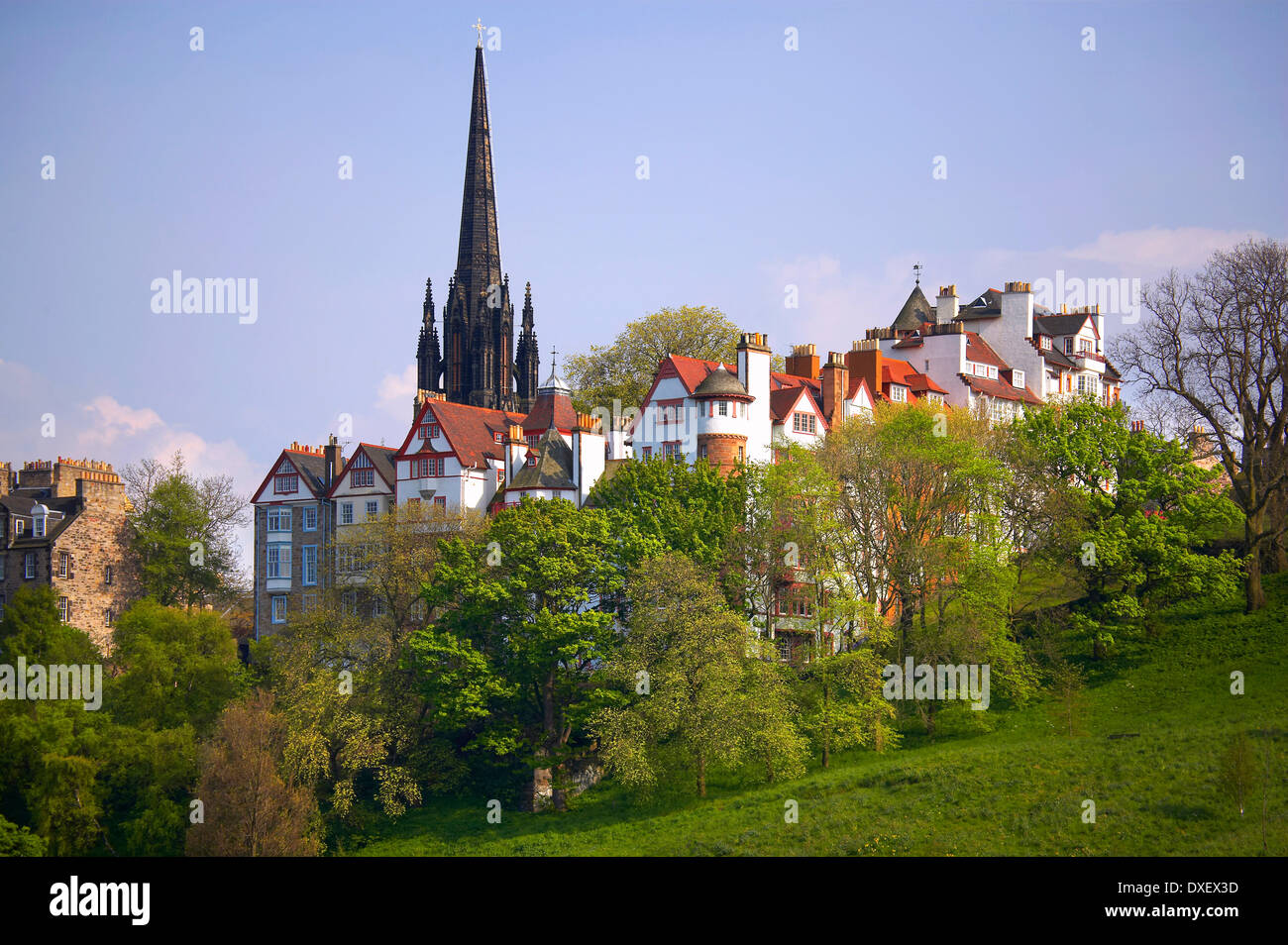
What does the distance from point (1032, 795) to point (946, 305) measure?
5155cm

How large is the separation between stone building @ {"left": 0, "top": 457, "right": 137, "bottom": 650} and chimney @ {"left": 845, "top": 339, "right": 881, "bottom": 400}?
4399cm

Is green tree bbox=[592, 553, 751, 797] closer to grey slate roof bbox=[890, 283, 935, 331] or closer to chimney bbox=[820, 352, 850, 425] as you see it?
chimney bbox=[820, 352, 850, 425]

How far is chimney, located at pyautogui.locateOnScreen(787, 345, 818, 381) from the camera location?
78938 mm

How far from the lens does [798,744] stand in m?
56.7

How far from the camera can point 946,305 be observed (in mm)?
96125

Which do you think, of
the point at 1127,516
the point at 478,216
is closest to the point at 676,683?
the point at 1127,516

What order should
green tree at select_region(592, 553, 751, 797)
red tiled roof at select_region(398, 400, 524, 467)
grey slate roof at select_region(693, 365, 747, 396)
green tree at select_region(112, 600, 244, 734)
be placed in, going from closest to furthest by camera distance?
green tree at select_region(592, 553, 751, 797) → green tree at select_region(112, 600, 244, 734) → grey slate roof at select_region(693, 365, 747, 396) → red tiled roof at select_region(398, 400, 524, 467)

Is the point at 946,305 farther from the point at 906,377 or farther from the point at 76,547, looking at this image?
the point at 76,547

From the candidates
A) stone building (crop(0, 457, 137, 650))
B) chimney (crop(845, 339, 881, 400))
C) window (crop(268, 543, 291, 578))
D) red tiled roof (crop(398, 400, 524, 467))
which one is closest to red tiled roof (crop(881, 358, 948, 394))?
chimney (crop(845, 339, 881, 400))

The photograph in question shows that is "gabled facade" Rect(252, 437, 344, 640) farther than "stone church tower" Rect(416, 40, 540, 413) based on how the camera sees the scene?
No

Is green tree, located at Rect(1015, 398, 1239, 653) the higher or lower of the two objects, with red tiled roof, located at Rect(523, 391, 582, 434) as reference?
lower

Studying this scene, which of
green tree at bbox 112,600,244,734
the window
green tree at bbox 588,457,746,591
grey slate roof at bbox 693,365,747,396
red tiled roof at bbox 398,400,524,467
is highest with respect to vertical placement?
grey slate roof at bbox 693,365,747,396
